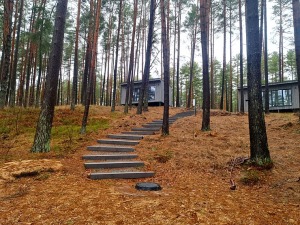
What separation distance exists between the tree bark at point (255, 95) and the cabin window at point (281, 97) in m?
20.6

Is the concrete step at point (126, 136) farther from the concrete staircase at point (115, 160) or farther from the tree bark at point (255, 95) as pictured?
the tree bark at point (255, 95)

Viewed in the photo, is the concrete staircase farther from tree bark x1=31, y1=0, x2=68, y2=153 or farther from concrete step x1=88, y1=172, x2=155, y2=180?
tree bark x1=31, y1=0, x2=68, y2=153

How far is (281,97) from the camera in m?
23.0

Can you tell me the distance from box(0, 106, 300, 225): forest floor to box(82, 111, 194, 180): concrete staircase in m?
0.24

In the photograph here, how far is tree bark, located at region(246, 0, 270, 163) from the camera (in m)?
5.57

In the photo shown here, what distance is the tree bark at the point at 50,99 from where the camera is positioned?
22.7 feet

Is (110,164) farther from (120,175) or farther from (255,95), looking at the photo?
(255,95)

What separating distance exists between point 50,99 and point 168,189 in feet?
16.8

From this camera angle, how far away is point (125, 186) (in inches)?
187

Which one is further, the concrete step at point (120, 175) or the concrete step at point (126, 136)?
the concrete step at point (126, 136)

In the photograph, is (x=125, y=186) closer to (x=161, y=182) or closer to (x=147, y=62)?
(x=161, y=182)

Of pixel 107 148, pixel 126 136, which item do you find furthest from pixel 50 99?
pixel 126 136

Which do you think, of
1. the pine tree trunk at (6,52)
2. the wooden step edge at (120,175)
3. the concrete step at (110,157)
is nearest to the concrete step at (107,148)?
the concrete step at (110,157)

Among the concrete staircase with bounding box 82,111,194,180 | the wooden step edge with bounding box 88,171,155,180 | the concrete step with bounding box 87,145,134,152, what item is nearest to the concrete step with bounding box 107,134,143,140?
the concrete staircase with bounding box 82,111,194,180
